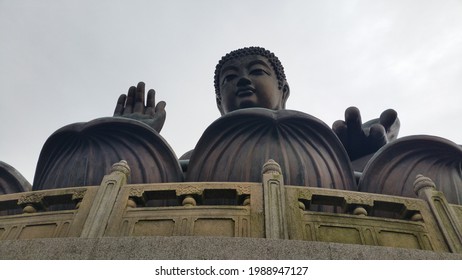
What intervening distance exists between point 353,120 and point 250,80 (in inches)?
86.8

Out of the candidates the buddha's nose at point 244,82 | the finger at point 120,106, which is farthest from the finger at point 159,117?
the buddha's nose at point 244,82

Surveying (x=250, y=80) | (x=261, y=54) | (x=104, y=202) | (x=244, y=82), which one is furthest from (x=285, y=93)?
(x=104, y=202)

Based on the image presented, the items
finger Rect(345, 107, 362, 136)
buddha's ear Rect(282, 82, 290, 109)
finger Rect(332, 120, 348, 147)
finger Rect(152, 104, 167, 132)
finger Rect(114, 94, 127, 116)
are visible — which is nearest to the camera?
finger Rect(345, 107, 362, 136)

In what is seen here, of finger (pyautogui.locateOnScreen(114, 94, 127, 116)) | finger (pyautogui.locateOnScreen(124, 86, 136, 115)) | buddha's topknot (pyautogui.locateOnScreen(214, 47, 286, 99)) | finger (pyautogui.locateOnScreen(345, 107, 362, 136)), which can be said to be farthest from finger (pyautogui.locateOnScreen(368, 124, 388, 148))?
finger (pyautogui.locateOnScreen(114, 94, 127, 116))

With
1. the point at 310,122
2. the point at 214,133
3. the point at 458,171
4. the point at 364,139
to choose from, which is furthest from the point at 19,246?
the point at 364,139

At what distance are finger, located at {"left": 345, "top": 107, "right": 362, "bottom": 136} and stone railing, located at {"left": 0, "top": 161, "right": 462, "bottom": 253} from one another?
3.39 meters

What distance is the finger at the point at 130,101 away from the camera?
916 cm

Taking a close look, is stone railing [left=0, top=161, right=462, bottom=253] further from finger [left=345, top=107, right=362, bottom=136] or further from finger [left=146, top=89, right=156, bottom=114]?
finger [left=146, top=89, right=156, bottom=114]

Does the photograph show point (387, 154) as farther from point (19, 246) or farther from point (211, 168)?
point (19, 246)

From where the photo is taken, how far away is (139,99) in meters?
9.30

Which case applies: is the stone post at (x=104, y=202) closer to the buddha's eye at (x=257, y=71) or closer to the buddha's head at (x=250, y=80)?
the buddha's head at (x=250, y=80)

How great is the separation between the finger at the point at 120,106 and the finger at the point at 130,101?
0.09 metres

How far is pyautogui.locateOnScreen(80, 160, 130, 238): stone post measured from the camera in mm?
4523

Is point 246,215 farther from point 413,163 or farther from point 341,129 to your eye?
point 341,129
